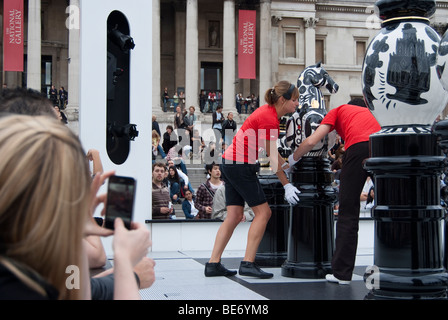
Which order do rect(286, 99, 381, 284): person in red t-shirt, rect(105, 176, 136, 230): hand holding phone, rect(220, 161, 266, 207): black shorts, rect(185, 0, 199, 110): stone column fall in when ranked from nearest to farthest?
rect(105, 176, 136, 230): hand holding phone → rect(286, 99, 381, 284): person in red t-shirt → rect(220, 161, 266, 207): black shorts → rect(185, 0, 199, 110): stone column

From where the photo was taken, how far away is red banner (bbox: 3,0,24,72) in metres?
36.2

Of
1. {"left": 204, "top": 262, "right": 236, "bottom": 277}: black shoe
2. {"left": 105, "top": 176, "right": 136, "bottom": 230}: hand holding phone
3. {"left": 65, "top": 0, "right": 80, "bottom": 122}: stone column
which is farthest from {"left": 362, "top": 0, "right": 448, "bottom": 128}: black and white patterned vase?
{"left": 65, "top": 0, "right": 80, "bottom": 122}: stone column

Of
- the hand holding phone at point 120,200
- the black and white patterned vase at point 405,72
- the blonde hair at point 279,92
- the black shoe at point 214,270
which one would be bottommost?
the black shoe at point 214,270

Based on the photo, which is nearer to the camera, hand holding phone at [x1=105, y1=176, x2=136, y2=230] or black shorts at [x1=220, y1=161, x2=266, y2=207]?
hand holding phone at [x1=105, y1=176, x2=136, y2=230]

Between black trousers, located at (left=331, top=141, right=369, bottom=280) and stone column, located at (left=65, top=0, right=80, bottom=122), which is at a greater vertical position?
stone column, located at (left=65, top=0, right=80, bottom=122)

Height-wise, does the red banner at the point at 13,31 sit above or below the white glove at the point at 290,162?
above

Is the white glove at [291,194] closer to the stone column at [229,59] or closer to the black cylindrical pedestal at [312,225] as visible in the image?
the black cylindrical pedestal at [312,225]

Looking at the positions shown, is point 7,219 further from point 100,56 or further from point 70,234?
point 100,56

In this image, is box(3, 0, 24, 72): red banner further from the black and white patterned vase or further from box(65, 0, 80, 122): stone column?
the black and white patterned vase

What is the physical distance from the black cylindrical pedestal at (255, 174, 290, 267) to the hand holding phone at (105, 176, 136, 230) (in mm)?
5421

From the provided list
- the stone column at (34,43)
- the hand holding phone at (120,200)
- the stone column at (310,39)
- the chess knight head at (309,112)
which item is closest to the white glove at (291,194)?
the chess knight head at (309,112)

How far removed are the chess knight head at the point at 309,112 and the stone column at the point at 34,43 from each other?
34719 millimetres

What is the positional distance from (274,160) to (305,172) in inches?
15.1

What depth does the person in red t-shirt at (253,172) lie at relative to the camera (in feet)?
20.2
